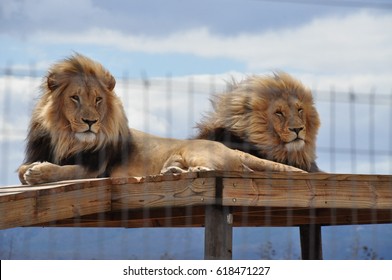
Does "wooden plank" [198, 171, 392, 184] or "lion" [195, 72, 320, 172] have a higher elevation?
"lion" [195, 72, 320, 172]

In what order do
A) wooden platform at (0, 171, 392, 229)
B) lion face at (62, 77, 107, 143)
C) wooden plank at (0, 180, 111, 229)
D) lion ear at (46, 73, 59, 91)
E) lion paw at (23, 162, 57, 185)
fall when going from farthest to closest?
lion ear at (46, 73, 59, 91)
lion face at (62, 77, 107, 143)
lion paw at (23, 162, 57, 185)
wooden platform at (0, 171, 392, 229)
wooden plank at (0, 180, 111, 229)

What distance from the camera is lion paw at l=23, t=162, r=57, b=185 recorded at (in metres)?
5.52

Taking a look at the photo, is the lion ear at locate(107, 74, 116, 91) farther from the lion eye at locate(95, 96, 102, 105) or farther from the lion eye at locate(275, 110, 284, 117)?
the lion eye at locate(275, 110, 284, 117)

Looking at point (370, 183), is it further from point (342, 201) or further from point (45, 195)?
point (45, 195)

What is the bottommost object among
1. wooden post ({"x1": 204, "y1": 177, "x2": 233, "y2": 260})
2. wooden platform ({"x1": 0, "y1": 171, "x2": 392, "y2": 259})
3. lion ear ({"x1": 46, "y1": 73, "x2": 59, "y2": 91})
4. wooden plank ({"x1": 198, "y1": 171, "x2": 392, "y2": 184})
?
wooden post ({"x1": 204, "y1": 177, "x2": 233, "y2": 260})

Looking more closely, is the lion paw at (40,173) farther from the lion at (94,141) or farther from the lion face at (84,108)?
the lion face at (84,108)

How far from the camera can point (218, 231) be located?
4.95 m

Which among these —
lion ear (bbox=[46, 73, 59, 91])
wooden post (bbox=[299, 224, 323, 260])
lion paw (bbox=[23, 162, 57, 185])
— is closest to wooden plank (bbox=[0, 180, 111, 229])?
lion paw (bbox=[23, 162, 57, 185])

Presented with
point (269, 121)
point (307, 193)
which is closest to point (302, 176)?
point (307, 193)

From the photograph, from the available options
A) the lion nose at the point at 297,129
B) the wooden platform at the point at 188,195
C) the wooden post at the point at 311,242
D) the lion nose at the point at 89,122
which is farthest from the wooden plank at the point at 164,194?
the wooden post at the point at 311,242

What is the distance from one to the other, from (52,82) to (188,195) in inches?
58.5

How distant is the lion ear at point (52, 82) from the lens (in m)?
5.99

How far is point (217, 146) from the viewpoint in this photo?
600cm
